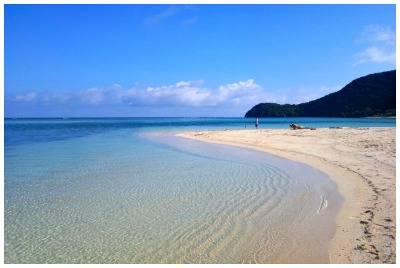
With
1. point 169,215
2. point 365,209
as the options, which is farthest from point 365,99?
point 169,215

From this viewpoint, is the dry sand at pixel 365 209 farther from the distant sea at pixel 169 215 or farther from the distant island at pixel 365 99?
the distant island at pixel 365 99

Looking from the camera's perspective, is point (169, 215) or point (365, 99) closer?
point (169, 215)

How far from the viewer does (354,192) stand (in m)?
9.28

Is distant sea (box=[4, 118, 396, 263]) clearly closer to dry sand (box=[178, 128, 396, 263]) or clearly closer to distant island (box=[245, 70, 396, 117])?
dry sand (box=[178, 128, 396, 263])

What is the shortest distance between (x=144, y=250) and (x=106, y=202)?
3.46 metres

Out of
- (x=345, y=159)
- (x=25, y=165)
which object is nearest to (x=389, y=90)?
(x=345, y=159)

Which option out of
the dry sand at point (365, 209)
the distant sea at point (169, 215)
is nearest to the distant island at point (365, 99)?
the dry sand at point (365, 209)

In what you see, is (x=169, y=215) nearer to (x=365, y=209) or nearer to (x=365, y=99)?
(x=365, y=209)

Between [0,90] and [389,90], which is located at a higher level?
[389,90]

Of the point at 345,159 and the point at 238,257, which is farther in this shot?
the point at 345,159

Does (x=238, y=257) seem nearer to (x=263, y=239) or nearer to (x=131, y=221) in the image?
(x=263, y=239)

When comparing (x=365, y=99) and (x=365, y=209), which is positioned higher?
(x=365, y=99)
